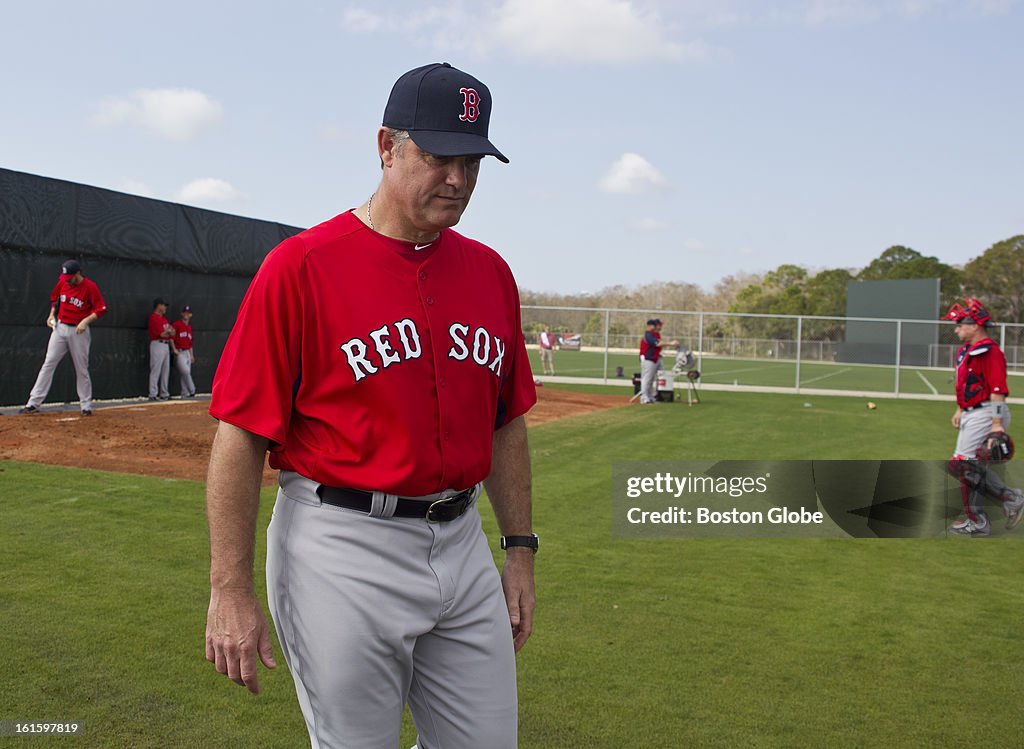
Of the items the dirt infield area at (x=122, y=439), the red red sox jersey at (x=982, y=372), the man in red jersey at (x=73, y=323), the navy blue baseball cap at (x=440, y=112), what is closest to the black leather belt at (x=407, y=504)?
the navy blue baseball cap at (x=440, y=112)

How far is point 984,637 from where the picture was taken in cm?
525

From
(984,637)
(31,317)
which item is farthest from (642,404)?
(984,637)

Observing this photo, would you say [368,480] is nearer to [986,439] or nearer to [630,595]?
[630,595]

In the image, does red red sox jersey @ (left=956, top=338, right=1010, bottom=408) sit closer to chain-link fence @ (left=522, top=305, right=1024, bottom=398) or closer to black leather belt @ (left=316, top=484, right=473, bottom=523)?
black leather belt @ (left=316, top=484, right=473, bottom=523)

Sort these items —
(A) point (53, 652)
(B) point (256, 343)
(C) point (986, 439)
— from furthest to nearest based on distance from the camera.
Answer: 1. (C) point (986, 439)
2. (A) point (53, 652)
3. (B) point (256, 343)

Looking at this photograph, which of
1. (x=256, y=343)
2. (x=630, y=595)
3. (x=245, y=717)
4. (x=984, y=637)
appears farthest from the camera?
(x=630, y=595)

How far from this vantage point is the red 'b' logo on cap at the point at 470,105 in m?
2.18

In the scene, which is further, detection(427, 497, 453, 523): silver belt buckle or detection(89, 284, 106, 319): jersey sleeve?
detection(89, 284, 106, 319): jersey sleeve

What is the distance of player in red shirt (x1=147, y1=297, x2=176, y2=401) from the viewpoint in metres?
16.9

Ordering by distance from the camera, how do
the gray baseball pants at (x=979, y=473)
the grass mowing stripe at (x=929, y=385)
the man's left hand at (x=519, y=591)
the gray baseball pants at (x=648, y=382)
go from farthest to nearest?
the grass mowing stripe at (x=929, y=385)
the gray baseball pants at (x=648, y=382)
the gray baseball pants at (x=979, y=473)
the man's left hand at (x=519, y=591)

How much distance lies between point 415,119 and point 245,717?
9.14ft

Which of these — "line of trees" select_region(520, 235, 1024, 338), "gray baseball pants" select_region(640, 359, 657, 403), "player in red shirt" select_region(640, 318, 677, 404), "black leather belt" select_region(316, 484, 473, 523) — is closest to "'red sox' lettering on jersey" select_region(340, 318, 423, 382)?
"black leather belt" select_region(316, 484, 473, 523)

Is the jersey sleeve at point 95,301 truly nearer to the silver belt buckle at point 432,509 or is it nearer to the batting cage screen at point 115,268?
the batting cage screen at point 115,268

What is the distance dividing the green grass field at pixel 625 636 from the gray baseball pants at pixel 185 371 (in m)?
9.20
